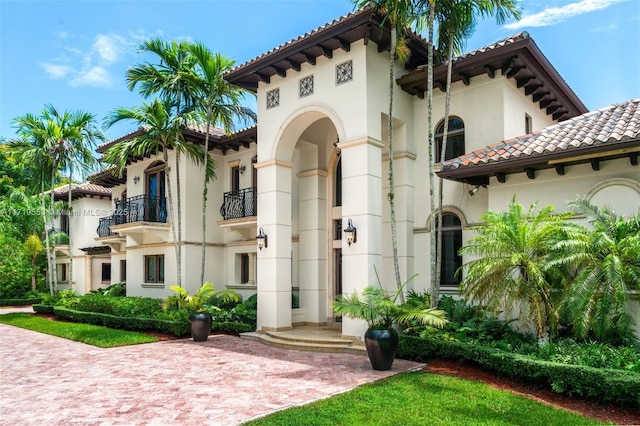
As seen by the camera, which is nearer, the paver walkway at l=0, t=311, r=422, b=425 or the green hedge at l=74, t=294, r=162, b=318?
the paver walkway at l=0, t=311, r=422, b=425

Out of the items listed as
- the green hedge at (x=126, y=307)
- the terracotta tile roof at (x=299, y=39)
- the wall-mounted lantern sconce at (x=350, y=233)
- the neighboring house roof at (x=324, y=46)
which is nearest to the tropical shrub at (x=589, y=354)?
the wall-mounted lantern sconce at (x=350, y=233)

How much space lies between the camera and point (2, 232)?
30234 mm

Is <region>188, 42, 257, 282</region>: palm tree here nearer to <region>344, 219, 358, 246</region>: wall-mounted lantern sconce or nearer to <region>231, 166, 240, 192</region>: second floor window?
<region>231, 166, 240, 192</region>: second floor window

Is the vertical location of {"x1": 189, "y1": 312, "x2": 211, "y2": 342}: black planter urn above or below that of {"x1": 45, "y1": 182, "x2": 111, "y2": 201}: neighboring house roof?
below

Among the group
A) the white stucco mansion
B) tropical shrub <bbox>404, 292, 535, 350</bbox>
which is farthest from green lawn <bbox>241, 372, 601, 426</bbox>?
the white stucco mansion

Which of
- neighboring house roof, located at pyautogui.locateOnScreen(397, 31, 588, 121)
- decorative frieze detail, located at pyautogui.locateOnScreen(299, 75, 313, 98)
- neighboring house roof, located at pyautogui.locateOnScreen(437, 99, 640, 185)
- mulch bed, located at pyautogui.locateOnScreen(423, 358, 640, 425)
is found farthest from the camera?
decorative frieze detail, located at pyautogui.locateOnScreen(299, 75, 313, 98)

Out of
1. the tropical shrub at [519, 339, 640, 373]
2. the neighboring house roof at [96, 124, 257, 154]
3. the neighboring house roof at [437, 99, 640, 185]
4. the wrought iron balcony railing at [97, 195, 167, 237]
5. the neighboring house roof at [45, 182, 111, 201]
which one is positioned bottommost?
the tropical shrub at [519, 339, 640, 373]

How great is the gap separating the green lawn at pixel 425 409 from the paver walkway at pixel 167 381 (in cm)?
56

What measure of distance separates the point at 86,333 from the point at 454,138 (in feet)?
42.2

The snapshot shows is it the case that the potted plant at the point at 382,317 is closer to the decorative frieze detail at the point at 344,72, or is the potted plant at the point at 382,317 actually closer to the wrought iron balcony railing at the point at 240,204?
the decorative frieze detail at the point at 344,72

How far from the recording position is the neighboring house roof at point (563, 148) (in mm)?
9477

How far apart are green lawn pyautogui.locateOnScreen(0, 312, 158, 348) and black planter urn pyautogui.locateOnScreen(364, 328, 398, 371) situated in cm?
755

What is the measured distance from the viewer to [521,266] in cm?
929

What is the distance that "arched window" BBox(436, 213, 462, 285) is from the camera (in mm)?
12789
